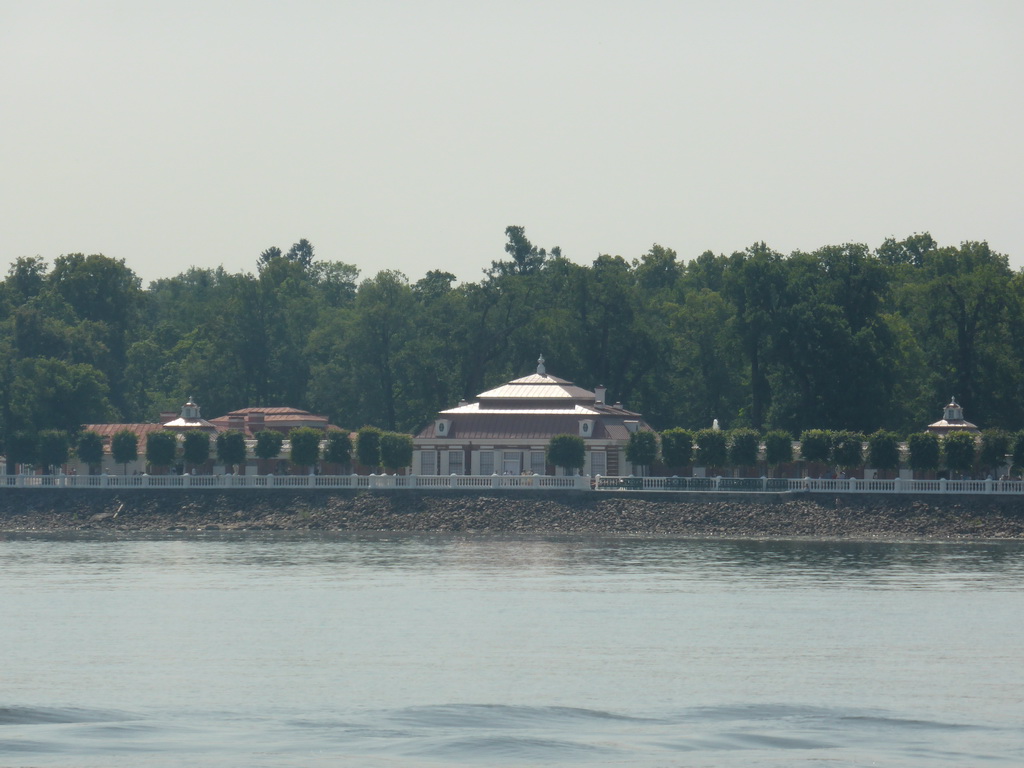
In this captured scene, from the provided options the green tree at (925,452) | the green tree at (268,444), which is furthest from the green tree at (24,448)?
the green tree at (925,452)

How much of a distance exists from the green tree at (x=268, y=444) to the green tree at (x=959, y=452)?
34.4 metres

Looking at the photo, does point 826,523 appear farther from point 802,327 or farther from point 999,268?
point 999,268

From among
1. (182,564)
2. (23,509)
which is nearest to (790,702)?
(182,564)

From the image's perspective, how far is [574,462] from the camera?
89.8 meters

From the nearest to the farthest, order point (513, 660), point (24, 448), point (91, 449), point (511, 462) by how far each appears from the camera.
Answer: point (513, 660), point (511, 462), point (91, 449), point (24, 448)

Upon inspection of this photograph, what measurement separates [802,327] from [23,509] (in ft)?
138

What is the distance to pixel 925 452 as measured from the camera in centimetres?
8425

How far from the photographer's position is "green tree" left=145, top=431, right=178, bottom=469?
93894 mm

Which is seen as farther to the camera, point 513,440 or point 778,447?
point 513,440

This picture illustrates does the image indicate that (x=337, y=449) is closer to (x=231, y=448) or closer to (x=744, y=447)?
(x=231, y=448)

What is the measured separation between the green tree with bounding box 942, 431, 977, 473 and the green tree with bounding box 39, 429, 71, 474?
46.7 meters

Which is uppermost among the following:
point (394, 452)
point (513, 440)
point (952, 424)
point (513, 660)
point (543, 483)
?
point (952, 424)

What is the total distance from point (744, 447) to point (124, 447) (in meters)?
33.0

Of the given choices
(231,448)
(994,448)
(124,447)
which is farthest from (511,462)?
(994,448)
